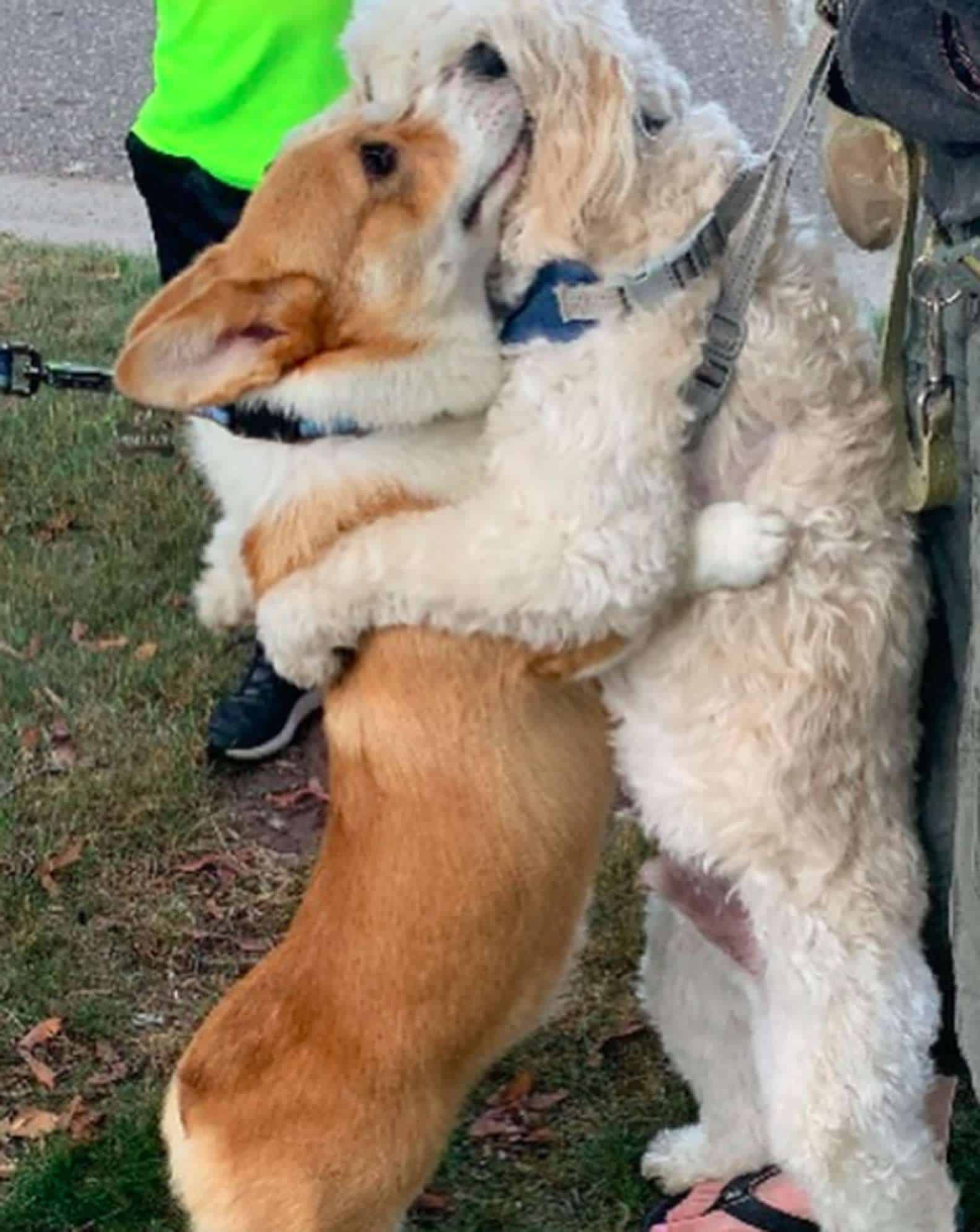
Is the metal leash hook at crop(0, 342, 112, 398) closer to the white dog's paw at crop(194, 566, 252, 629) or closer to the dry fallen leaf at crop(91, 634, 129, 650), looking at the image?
the white dog's paw at crop(194, 566, 252, 629)

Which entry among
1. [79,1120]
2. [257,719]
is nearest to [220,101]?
[257,719]

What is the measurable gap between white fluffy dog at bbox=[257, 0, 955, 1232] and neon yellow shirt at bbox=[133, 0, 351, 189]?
145 cm

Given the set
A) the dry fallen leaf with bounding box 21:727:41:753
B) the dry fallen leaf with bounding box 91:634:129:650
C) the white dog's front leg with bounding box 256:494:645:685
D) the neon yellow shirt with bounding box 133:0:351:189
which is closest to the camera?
the white dog's front leg with bounding box 256:494:645:685

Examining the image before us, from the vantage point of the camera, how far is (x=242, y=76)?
4234 millimetres

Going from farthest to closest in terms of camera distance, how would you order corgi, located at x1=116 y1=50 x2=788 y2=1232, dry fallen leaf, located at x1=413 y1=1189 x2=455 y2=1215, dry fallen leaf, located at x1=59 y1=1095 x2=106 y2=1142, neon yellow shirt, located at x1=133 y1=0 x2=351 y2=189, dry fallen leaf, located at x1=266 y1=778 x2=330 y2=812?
dry fallen leaf, located at x1=266 y1=778 x2=330 y2=812 → neon yellow shirt, located at x1=133 y1=0 x2=351 y2=189 → dry fallen leaf, located at x1=59 y1=1095 x2=106 y2=1142 → dry fallen leaf, located at x1=413 y1=1189 x2=455 y2=1215 → corgi, located at x1=116 y1=50 x2=788 y2=1232

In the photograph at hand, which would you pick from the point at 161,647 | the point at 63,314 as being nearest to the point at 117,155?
the point at 63,314

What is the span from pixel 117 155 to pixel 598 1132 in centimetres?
647

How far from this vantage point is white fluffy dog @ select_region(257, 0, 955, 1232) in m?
2.65

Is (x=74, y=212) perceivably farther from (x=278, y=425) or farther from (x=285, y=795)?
(x=278, y=425)

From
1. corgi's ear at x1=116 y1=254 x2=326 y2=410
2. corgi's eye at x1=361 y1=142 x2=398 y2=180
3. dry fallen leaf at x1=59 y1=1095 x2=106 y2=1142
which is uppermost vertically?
corgi's eye at x1=361 y1=142 x2=398 y2=180

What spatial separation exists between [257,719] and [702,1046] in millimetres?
1729

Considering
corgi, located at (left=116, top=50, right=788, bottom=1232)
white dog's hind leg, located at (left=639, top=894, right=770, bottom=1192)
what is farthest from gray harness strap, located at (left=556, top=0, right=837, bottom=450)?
white dog's hind leg, located at (left=639, top=894, right=770, bottom=1192)

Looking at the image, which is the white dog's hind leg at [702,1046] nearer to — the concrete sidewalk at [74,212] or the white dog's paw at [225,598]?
the white dog's paw at [225,598]

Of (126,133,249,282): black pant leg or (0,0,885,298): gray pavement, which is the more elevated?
(126,133,249,282): black pant leg
